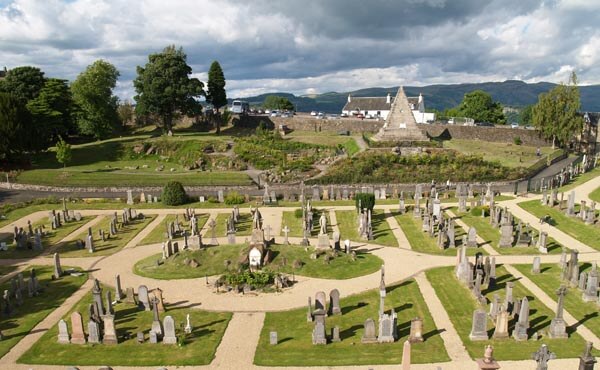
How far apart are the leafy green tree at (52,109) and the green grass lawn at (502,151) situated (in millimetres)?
51407

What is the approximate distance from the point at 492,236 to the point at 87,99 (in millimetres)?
60000

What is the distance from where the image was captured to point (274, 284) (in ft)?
71.2

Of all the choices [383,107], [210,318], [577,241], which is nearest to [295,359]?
[210,318]

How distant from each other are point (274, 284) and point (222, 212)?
16572mm

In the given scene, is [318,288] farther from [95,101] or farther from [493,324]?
[95,101]

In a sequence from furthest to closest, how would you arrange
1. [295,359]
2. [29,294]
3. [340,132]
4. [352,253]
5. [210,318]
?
[340,132], [352,253], [29,294], [210,318], [295,359]

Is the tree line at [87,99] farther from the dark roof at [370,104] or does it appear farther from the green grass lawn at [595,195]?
the green grass lawn at [595,195]

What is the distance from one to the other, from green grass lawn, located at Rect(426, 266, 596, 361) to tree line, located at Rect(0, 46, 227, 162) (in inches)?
1986

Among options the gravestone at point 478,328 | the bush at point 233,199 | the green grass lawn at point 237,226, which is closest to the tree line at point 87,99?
the bush at point 233,199

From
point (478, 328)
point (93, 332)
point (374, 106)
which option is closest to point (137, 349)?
point (93, 332)

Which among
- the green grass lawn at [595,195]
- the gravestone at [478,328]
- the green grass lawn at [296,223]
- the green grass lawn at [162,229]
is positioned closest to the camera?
the gravestone at [478,328]

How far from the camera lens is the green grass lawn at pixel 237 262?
76.6 feet

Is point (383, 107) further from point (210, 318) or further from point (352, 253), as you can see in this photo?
point (210, 318)

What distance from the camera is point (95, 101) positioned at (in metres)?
66.9
